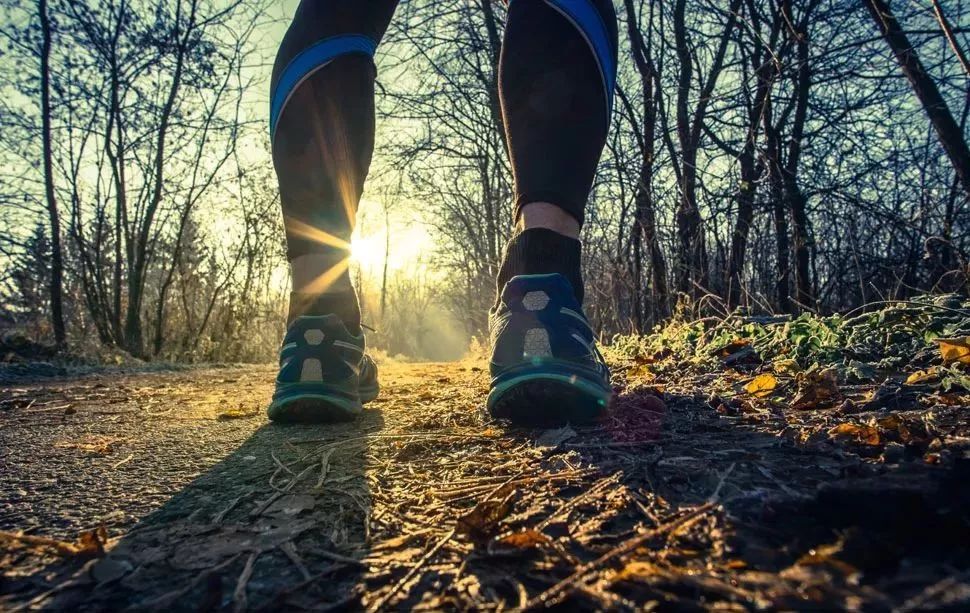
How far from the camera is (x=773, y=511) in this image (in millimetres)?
482

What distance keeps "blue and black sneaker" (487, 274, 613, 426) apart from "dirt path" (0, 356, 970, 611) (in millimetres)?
53

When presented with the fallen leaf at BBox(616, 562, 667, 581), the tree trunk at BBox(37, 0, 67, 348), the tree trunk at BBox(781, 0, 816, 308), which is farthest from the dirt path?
the tree trunk at BBox(37, 0, 67, 348)

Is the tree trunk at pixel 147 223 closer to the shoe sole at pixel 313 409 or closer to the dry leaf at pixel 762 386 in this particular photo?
the shoe sole at pixel 313 409

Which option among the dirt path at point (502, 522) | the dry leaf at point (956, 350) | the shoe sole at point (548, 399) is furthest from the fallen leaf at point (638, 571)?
the dry leaf at point (956, 350)

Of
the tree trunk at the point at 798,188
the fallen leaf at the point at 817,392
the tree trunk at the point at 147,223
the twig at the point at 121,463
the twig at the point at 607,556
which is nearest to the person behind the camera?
the twig at the point at 607,556

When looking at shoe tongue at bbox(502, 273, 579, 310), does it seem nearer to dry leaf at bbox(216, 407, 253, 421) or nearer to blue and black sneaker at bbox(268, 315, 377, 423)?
blue and black sneaker at bbox(268, 315, 377, 423)

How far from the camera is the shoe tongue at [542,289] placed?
1038mm

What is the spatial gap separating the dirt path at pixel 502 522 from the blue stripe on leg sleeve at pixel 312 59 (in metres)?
0.85

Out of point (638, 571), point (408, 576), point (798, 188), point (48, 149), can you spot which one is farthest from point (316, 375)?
point (48, 149)

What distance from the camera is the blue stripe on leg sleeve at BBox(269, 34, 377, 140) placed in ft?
4.05

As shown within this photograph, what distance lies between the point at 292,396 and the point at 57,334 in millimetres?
5594

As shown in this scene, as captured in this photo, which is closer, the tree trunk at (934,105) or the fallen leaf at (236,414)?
the fallen leaf at (236,414)

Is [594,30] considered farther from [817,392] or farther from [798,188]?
[798,188]

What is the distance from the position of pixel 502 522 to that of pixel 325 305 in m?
0.90
